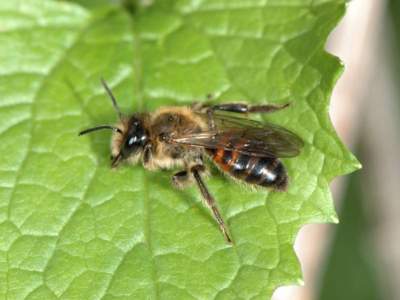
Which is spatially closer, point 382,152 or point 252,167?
point 252,167

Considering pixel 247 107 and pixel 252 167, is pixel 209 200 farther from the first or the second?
pixel 247 107

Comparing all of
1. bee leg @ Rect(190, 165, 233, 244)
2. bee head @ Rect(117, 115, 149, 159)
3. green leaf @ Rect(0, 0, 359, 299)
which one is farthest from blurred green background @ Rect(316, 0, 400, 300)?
bee head @ Rect(117, 115, 149, 159)

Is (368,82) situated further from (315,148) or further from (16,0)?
(16,0)

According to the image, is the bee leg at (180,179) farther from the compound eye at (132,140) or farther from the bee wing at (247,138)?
the compound eye at (132,140)

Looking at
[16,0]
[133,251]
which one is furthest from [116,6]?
[133,251]

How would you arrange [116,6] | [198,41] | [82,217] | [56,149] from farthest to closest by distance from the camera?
[116,6], [198,41], [56,149], [82,217]

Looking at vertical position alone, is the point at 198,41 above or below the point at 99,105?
above

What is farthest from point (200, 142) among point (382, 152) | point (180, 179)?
point (382, 152)
